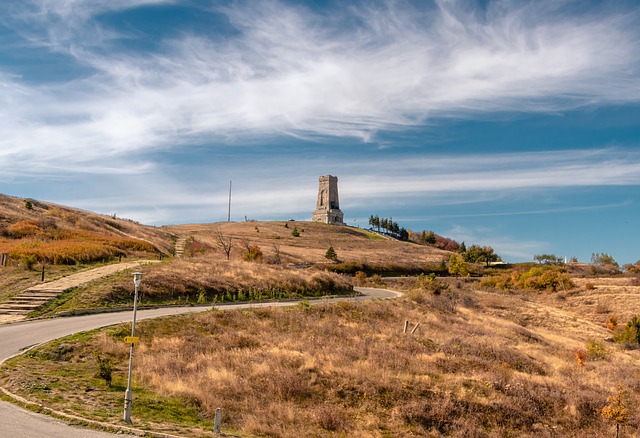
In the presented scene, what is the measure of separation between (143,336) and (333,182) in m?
131

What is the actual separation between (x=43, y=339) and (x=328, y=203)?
135 metres

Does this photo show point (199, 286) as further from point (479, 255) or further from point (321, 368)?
point (479, 255)

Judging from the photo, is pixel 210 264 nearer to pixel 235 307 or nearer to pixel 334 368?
pixel 235 307

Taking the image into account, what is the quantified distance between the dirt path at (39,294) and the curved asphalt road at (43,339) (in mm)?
2286

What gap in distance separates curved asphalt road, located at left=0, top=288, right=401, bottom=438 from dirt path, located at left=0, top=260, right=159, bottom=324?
7.50 ft

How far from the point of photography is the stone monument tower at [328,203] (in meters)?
152

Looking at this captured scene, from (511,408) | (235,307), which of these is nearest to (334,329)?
(235,307)

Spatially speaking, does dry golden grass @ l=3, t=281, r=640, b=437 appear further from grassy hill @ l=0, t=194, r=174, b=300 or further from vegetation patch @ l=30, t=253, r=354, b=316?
grassy hill @ l=0, t=194, r=174, b=300

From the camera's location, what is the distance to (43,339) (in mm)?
20609

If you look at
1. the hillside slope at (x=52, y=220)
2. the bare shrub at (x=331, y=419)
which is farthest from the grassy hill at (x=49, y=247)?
the bare shrub at (x=331, y=419)

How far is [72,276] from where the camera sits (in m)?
34.3

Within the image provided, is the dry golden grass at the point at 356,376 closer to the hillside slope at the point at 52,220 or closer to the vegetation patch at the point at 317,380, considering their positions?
the vegetation patch at the point at 317,380

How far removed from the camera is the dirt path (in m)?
25.9

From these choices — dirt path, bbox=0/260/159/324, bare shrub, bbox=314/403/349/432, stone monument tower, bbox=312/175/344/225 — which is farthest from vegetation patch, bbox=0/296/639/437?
stone monument tower, bbox=312/175/344/225
